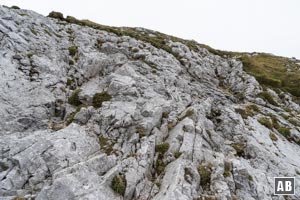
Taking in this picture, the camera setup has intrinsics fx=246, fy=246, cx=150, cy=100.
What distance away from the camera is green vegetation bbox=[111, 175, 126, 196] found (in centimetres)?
1514

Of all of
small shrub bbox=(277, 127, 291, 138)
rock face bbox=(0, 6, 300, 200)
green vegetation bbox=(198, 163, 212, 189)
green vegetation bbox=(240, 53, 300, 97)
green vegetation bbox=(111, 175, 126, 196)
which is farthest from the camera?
green vegetation bbox=(240, 53, 300, 97)

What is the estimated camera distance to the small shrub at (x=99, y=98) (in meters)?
23.5

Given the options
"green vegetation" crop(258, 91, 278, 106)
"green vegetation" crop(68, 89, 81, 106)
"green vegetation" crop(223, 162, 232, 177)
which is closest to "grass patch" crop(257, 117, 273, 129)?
"green vegetation" crop(258, 91, 278, 106)

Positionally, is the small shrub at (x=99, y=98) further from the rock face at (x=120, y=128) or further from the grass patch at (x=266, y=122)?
the grass patch at (x=266, y=122)

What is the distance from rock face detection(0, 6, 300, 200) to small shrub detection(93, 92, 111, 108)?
16 centimetres

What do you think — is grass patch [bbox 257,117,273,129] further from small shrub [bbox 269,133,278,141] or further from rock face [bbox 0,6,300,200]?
small shrub [bbox 269,133,278,141]

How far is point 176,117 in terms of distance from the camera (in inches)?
936

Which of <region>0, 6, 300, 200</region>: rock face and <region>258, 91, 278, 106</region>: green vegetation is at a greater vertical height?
<region>0, 6, 300, 200</region>: rock face

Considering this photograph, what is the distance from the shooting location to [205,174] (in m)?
17.8

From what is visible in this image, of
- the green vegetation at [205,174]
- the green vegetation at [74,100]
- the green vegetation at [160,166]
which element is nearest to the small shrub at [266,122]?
the green vegetation at [205,174]

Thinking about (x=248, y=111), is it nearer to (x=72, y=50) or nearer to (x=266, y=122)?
(x=266, y=122)

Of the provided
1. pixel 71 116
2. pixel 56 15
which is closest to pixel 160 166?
pixel 71 116

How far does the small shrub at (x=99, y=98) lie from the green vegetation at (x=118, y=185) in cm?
931

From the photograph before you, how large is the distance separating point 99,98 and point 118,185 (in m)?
10.8
